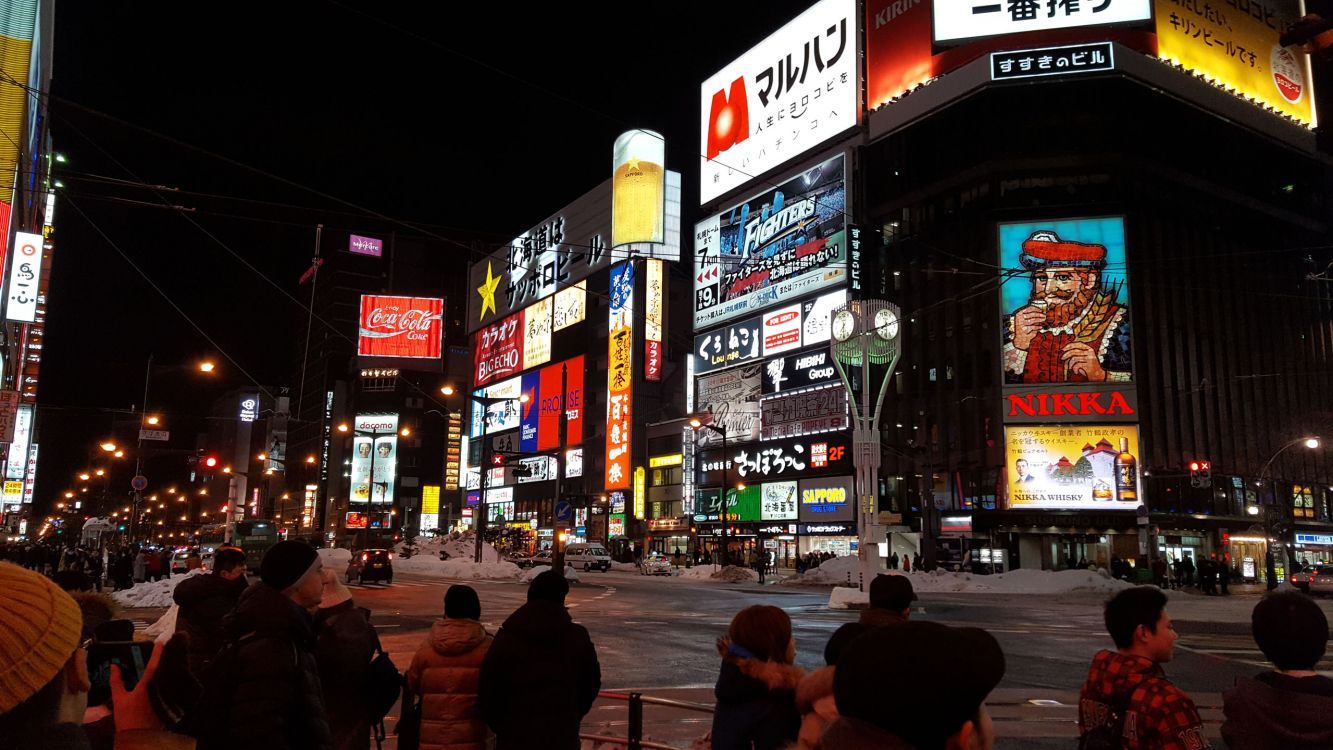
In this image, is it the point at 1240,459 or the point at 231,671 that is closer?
the point at 231,671

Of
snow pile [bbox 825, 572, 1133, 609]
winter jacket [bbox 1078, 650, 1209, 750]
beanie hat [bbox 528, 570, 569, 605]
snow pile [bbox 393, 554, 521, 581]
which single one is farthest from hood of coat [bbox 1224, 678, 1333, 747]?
snow pile [bbox 393, 554, 521, 581]

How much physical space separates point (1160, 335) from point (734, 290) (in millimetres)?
29711

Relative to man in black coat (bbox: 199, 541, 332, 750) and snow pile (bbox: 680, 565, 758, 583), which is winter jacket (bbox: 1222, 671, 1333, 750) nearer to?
man in black coat (bbox: 199, 541, 332, 750)

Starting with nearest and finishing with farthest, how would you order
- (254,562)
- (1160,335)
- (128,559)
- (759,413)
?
(128,559) < (254,562) < (1160,335) < (759,413)

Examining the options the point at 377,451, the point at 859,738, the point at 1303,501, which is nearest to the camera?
the point at 859,738

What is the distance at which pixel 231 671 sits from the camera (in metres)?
3.60

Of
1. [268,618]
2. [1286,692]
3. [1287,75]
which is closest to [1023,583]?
[1286,692]

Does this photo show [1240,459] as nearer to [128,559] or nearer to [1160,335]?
[1160,335]

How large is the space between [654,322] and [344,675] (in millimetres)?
79202

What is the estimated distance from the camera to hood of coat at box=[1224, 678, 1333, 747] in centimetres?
324

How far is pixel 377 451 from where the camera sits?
124812 mm

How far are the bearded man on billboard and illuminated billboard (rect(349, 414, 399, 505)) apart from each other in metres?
89.2

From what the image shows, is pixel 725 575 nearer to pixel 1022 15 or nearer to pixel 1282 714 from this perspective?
pixel 1022 15

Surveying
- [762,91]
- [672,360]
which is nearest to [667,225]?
[672,360]
